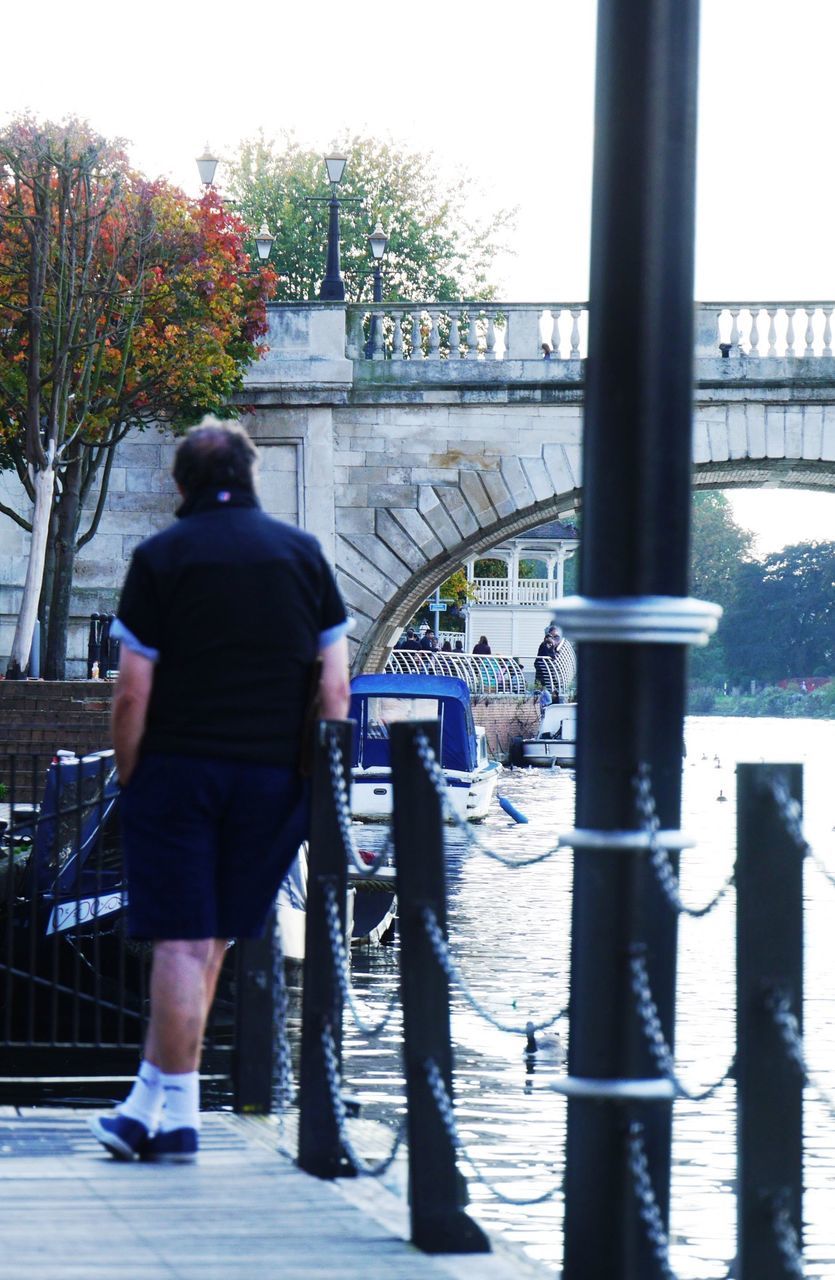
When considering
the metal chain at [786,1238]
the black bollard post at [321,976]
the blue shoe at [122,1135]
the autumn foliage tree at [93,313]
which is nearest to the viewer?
the metal chain at [786,1238]

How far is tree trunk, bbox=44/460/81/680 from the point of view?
24.0 meters

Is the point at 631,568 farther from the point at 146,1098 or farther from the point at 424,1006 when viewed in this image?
the point at 146,1098

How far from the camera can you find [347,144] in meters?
52.3

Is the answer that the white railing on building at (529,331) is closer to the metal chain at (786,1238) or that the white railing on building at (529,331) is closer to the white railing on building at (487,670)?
the white railing on building at (487,670)

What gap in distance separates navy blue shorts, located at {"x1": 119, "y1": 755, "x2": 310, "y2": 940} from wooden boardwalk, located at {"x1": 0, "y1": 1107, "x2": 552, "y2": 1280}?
55cm

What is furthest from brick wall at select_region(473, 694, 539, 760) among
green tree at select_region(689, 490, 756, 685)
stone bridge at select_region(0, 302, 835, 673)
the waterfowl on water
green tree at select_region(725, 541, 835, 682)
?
green tree at select_region(689, 490, 756, 685)

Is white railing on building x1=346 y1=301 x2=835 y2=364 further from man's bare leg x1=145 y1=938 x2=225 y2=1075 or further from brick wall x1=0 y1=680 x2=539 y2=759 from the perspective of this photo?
man's bare leg x1=145 y1=938 x2=225 y2=1075

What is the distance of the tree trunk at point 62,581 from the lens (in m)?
24.0

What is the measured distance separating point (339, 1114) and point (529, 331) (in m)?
22.6

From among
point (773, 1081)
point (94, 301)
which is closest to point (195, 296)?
point (94, 301)

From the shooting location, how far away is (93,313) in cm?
2453

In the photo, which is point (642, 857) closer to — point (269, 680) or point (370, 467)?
point (269, 680)

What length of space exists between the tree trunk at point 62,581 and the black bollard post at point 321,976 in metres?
19.3

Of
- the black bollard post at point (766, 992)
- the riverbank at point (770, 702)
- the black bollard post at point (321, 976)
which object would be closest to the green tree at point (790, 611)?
the riverbank at point (770, 702)
